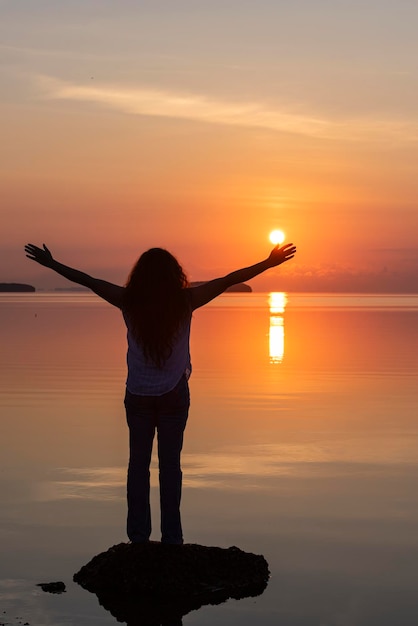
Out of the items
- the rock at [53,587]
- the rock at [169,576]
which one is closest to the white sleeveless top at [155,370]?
the rock at [169,576]

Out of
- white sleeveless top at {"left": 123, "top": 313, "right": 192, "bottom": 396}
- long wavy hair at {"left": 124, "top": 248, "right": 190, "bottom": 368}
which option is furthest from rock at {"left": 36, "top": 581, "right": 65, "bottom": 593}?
long wavy hair at {"left": 124, "top": 248, "right": 190, "bottom": 368}

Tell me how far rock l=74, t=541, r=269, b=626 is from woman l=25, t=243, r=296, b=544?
25cm

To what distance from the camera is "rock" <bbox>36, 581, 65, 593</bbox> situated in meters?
7.94

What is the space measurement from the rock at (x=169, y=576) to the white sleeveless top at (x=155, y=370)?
4.09ft

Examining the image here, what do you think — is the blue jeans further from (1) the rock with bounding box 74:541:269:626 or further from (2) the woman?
(1) the rock with bounding box 74:541:269:626

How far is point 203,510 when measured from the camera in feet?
34.7

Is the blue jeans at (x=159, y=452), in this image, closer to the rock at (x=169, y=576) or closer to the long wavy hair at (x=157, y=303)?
the rock at (x=169, y=576)

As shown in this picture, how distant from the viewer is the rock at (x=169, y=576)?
7.86m

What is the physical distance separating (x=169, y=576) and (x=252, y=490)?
142 inches

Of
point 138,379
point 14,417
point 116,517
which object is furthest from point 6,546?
point 14,417

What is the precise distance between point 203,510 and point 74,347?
93.4ft

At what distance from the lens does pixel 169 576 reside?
26.6ft

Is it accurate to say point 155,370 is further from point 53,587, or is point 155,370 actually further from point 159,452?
point 53,587

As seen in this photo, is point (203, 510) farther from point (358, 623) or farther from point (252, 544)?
point (358, 623)
